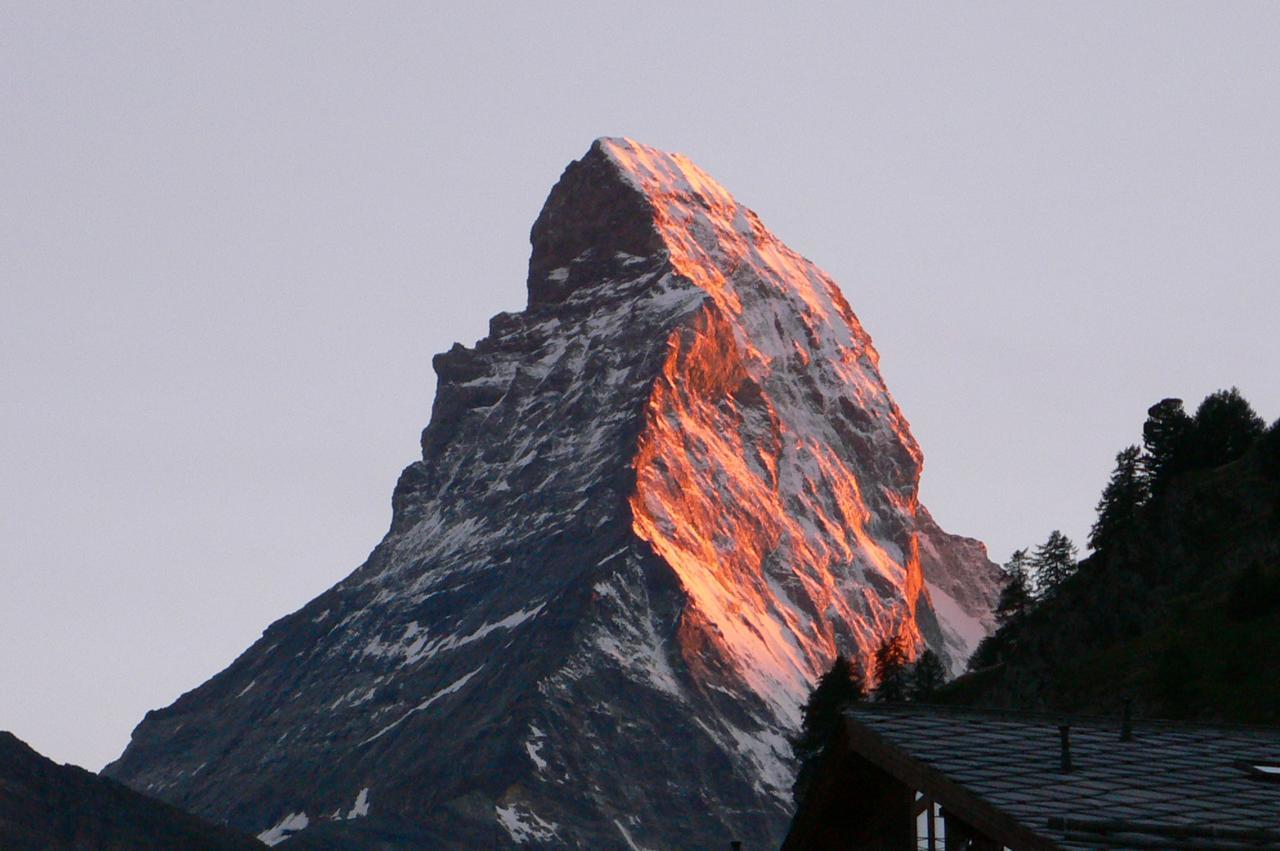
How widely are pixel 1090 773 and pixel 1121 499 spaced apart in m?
164

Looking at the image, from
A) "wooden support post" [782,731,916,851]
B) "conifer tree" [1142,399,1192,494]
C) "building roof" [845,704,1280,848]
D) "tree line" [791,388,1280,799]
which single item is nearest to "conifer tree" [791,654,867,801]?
"tree line" [791,388,1280,799]

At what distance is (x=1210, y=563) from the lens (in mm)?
155250

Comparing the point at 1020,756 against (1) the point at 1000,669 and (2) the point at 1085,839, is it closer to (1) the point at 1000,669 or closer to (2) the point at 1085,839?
(2) the point at 1085,839

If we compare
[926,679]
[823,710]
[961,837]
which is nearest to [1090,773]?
[961,837]

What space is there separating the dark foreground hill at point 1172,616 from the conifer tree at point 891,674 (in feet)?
13.8

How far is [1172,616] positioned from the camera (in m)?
146

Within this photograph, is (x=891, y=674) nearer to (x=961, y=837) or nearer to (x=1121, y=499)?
(x=1121, y=499)

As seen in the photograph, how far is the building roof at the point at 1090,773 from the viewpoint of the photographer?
2316 cm

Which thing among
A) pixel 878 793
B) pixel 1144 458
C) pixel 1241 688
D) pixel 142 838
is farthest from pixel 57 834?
pixel 878 793

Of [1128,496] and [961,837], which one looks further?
[1128,496]

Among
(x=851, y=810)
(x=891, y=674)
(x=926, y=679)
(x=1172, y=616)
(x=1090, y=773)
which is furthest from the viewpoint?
(x=926, y=679)

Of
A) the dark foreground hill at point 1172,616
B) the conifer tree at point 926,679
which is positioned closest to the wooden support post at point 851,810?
the dark foreground hill at point 1172,616

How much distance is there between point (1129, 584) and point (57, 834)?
88463 mm

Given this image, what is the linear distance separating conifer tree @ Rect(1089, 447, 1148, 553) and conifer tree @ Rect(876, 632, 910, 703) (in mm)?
17050
